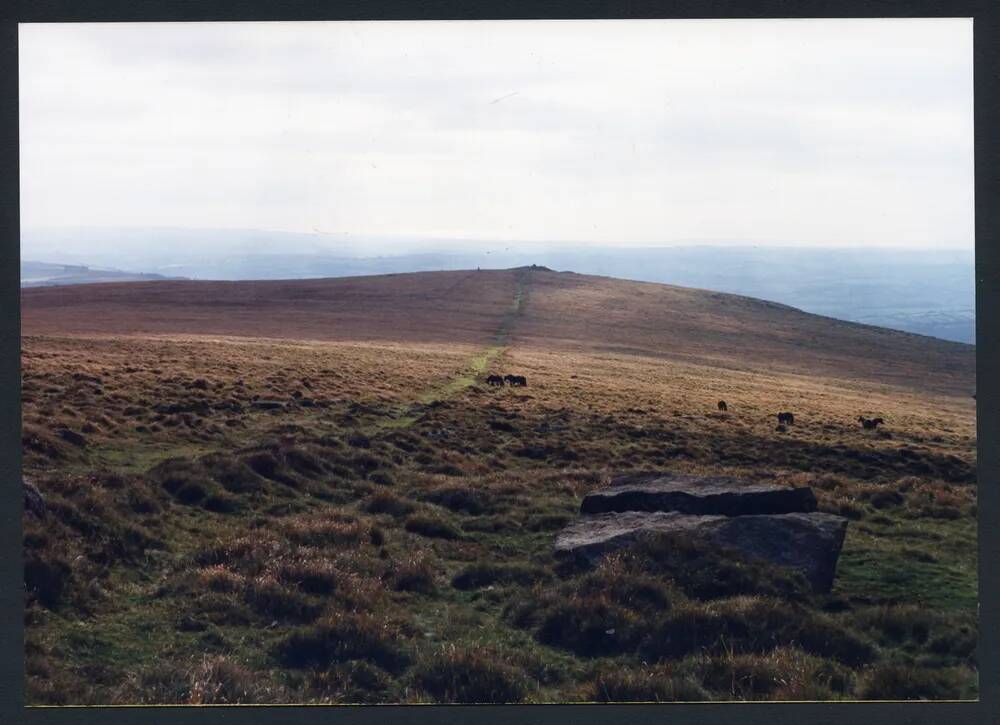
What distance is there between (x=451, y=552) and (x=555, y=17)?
703cm

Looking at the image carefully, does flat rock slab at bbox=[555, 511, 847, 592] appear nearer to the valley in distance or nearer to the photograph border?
the valley in distance

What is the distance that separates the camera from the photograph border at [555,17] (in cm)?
933

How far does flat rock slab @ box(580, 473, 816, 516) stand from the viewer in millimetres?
11938

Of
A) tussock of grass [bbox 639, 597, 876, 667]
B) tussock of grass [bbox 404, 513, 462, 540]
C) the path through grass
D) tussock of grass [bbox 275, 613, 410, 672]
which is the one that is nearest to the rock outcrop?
tussock of grass [bbox 639, 597, 876, 667]

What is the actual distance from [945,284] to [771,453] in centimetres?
628

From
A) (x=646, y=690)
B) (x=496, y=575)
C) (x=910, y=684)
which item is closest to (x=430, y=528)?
(x=496, y=575)

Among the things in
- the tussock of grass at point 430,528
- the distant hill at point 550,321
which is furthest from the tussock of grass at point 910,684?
the distant hill at point 550,321

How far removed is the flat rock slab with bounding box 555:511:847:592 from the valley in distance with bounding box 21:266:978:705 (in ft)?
0.20

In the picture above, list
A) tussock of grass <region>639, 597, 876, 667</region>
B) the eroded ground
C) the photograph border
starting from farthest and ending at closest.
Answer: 1. tussock of grass <region>639, 597, 876, 667</region>
2. the photograph border
3. the eroded ground

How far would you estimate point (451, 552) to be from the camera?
12531 millimetres

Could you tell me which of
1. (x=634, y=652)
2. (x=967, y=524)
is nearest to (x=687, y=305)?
(x=967, y=524)

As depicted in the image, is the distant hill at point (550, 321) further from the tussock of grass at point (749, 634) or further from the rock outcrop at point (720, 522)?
the tussock of grass at point (749, 634)

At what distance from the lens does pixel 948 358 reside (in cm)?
5528

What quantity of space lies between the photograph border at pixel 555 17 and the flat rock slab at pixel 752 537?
1829 mm
